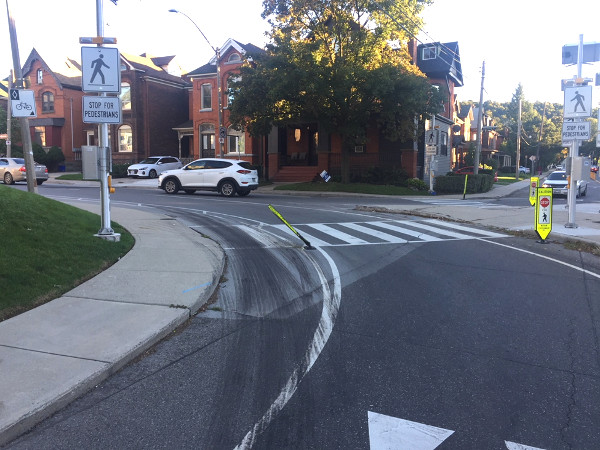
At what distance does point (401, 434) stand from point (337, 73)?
22.2 metres

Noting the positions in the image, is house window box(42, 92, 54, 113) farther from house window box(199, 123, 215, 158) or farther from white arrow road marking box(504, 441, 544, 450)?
white arrow road marking box(504, 441, 544, 450)

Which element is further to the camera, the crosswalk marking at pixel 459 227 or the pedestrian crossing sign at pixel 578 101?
the crosswalk marking at pixel 459 227

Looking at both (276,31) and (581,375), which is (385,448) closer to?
(581,375)

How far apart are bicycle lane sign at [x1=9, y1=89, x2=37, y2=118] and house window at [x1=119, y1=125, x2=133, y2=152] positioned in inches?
1220

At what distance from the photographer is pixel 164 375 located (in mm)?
4562

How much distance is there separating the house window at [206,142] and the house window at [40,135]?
1517 centimetres

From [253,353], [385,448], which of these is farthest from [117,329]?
[385,448]

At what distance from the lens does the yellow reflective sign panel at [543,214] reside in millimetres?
11922

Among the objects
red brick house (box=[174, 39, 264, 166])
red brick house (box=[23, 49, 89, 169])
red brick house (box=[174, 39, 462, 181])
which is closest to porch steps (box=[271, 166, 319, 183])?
red brick house (box=[174, 39, 462, 181])

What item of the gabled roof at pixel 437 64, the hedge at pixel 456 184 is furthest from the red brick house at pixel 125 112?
the hedge at pixel 456 184

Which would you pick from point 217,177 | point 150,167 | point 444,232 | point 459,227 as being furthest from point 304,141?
point 444,232

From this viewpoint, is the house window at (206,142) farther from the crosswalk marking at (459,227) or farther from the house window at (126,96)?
the crosswalk marking at (459,227)

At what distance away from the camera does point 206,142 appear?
40.8 meters

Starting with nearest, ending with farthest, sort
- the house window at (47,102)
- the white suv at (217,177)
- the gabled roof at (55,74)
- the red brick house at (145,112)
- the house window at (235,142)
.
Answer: the white suv at (217,177) < the house window at (235,142) < the red brick house at (145,112) < the gabled roof at (55,74) < the house window at (47,102)
